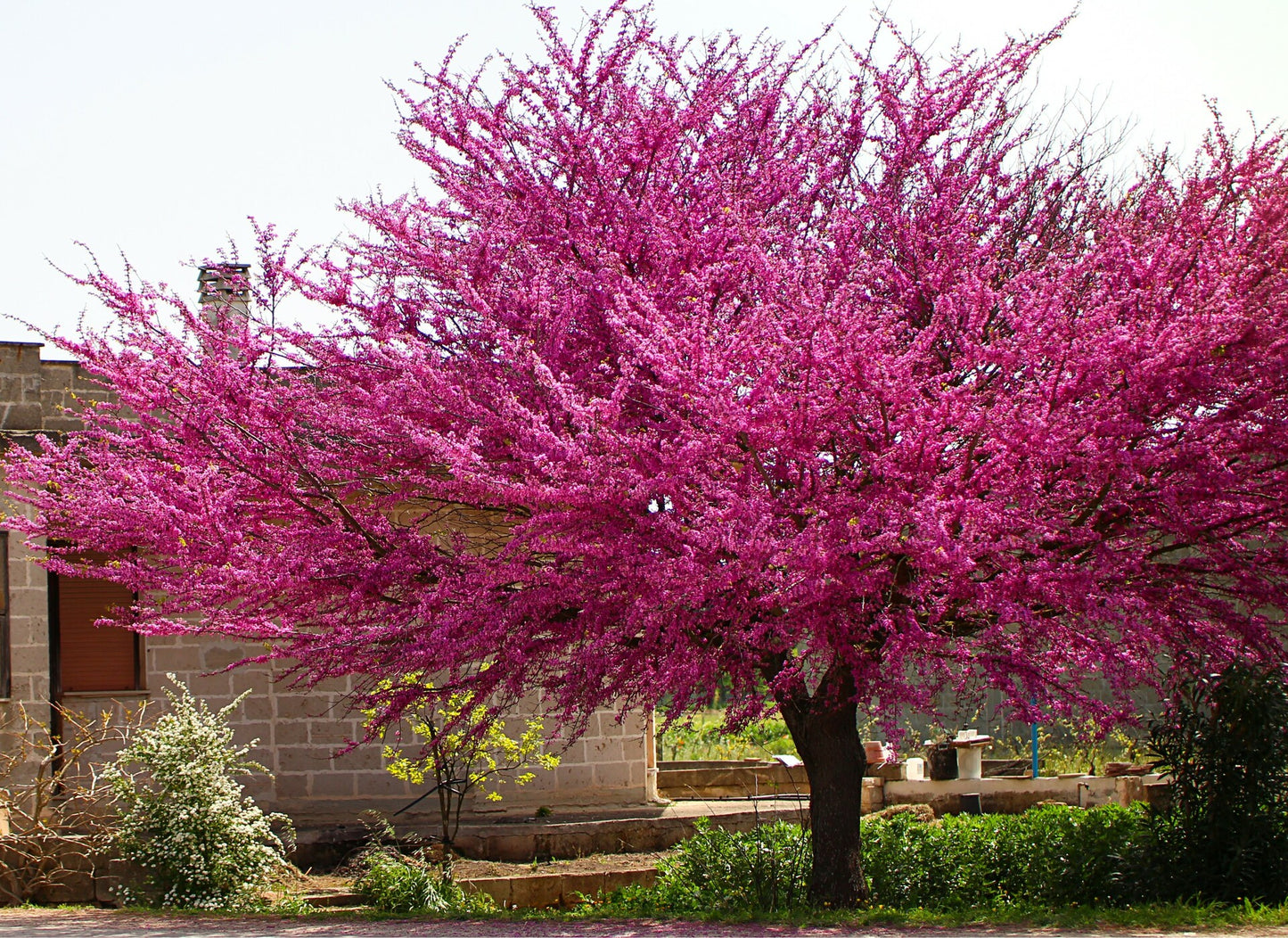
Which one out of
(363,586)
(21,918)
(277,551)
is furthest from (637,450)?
(21,918)

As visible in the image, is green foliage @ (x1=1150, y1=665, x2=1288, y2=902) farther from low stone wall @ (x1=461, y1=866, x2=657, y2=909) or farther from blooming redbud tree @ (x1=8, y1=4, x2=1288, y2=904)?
low stone wall @ (x1=461, y1=866, x2=657, y2=909)

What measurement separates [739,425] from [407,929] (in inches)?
163

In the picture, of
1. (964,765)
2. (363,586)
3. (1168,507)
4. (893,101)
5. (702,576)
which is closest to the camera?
(702,576)

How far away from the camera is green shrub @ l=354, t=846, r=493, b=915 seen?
404 inches

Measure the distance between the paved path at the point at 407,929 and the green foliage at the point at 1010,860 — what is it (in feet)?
4.42

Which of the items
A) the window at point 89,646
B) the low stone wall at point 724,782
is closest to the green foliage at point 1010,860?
the low stone wall at point 724,782

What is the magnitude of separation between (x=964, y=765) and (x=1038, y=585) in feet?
30.4

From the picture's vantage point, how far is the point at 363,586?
7879mm

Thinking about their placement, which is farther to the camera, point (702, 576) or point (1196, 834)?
point (1196, 834)

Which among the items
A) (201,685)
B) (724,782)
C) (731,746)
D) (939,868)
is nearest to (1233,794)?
(939,868)

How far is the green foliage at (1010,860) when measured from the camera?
8.84 m

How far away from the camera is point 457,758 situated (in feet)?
44.2

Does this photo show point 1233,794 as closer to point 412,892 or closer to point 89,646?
point 412,892

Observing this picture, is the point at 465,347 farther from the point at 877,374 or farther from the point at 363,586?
the point at 877,374
